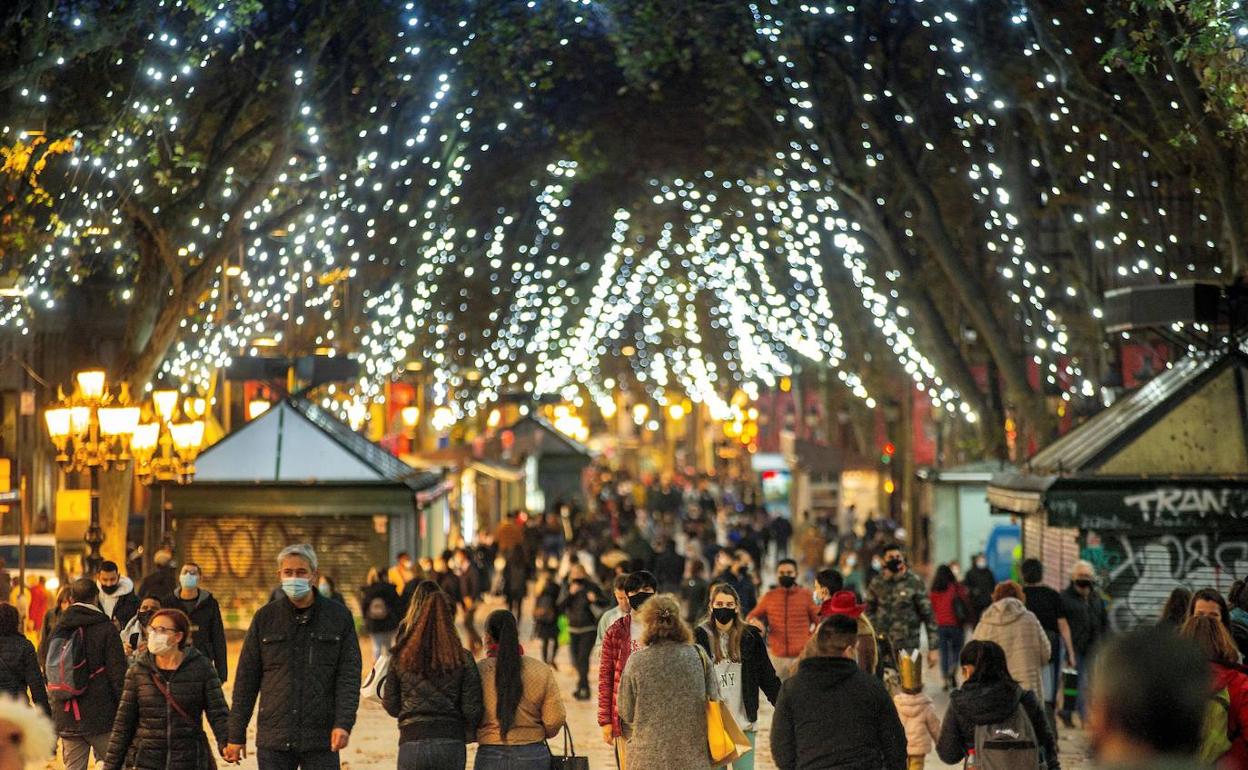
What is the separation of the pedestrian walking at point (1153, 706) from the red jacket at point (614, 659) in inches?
233

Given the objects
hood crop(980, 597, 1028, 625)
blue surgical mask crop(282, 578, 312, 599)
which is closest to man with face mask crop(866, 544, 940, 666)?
hood crop(980, 597, 1028, 625)

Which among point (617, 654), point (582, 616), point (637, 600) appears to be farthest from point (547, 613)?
point (617, 654)

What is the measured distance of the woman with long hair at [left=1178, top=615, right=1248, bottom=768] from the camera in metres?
6.96

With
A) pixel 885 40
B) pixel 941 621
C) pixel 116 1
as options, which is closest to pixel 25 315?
pixel 116 1

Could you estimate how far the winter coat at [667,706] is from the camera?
27.7 feet

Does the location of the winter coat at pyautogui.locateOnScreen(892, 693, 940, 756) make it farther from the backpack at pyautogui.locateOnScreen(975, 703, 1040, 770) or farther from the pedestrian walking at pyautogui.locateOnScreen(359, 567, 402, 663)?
the pedestrian walking at pyautogui.locateOnScreen(359, 567, 402, 663)

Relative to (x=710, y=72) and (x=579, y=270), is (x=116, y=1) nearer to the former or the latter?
(x=710, y=72)

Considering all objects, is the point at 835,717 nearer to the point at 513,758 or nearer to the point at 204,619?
the point at 513,758

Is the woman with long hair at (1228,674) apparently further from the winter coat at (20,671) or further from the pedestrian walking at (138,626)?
the winter coat at (20,671)

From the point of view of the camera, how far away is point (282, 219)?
22938 millimetres

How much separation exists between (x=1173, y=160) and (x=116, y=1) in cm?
1111

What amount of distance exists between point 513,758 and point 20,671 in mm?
3507

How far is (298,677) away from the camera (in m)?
8.50

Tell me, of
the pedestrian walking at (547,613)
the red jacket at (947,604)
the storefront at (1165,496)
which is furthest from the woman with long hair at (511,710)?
the pedestrian walking at (547,613)
